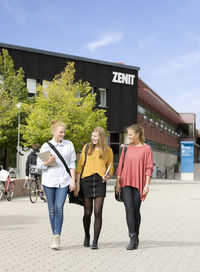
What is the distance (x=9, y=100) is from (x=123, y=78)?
1689 centimetres

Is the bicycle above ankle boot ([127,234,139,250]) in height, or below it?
above

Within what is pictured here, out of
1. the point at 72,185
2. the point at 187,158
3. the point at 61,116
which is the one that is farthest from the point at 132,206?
the point at 187,158

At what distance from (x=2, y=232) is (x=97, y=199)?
2.62 m

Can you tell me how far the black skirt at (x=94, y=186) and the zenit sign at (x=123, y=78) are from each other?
38.5 metres

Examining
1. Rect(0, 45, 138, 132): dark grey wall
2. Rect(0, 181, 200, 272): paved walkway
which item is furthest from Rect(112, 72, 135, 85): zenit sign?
Rect(0, 181, 200, 272): paved walkway

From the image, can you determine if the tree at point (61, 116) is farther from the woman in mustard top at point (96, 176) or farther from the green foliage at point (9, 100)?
the woman in mustard top at point (96, 176)

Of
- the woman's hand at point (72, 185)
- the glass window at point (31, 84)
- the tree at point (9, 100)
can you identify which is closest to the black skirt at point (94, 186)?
the woman's hand at point (72, 185)

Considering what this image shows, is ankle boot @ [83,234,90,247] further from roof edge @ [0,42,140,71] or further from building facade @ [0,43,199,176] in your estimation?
roof edge @ [0,42,140,71]

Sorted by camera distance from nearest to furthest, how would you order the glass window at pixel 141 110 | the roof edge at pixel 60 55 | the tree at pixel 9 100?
the tree at pixel 9 100 < the roof edge at pixel 60 55 < the glass window at pixel 141 110

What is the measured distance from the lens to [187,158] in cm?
4341

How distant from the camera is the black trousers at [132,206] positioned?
7562 mm

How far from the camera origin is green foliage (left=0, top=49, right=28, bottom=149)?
100 feet

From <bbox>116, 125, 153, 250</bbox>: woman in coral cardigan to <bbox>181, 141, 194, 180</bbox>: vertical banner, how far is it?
3541 centimetres

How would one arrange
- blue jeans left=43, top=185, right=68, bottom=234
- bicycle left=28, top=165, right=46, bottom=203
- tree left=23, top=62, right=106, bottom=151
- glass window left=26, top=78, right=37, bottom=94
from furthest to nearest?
→ glass window left=26, top=78, right=37, bottom=94 → tree left=23, top=62, right=106, bottom=151 → bicycle left=28, top=165, right=46, bottom=203 → blue jeans left=43, top=185, right=68, bottom=234
